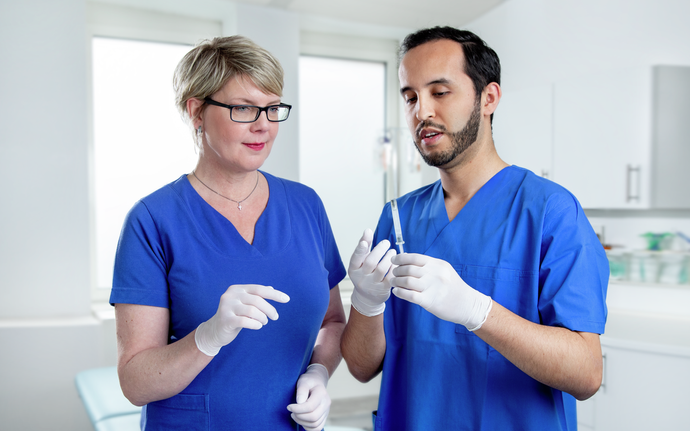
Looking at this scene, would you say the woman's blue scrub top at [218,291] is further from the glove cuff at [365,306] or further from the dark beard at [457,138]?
the dark beard at [457,138]

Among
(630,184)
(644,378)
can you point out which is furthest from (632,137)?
(644,378)

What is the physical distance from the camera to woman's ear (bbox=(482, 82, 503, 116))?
1.06 metres

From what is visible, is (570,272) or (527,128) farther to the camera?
(527,128)

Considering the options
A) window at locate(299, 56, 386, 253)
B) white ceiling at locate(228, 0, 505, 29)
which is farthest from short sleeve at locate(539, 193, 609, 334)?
window at locate(299, 56, 386, 253)

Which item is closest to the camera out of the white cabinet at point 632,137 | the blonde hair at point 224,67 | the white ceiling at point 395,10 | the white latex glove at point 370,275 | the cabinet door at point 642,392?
the white latex glove at point 370,275

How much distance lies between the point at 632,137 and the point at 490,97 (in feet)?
5.02

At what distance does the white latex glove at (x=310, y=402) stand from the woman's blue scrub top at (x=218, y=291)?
4cm

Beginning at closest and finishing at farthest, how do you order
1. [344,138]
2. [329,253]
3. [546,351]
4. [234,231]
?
1. [546,351]
2. [234,231]
3. [329,253]
4. [344,138]

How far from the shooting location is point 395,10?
311 centimetres

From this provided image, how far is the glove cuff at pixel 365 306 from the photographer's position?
99 centimetres

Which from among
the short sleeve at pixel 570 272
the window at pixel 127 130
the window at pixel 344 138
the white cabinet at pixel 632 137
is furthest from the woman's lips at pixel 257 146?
the window at pixel 344 138

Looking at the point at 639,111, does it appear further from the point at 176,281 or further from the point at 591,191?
the point at 176,281

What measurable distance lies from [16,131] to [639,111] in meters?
2.85

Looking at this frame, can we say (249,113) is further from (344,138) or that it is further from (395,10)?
(344,138)
